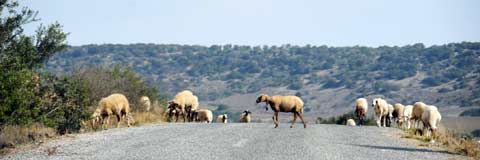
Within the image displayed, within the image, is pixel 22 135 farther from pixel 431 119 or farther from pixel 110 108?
pixel 431 119

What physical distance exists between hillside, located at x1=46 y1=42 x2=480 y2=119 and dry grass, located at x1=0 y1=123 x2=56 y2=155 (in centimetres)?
6202

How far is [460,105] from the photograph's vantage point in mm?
90312

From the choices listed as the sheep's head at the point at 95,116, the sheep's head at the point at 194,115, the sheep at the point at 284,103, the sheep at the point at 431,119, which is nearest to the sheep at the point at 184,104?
the sheep's head at the point at 194,115

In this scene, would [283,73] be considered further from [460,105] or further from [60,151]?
[60,151]

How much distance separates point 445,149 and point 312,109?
3246 inches

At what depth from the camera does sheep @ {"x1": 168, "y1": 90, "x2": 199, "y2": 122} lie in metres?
38.6

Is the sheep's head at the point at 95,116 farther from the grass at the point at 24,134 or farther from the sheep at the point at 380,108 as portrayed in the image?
the sheep at the point at 380,108

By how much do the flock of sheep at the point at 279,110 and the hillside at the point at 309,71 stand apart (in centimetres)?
4528

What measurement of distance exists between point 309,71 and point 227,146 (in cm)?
12414

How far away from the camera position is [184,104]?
128 feet

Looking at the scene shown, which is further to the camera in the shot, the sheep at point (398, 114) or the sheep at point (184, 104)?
the sheep at point (398, 114)

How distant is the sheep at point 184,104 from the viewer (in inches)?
1521

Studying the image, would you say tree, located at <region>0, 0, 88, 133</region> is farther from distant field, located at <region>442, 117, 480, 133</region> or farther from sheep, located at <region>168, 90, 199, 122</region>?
distant field, located at <region>442, 117, 480, 133</region>

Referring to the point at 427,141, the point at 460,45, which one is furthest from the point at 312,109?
the point at 427,141
